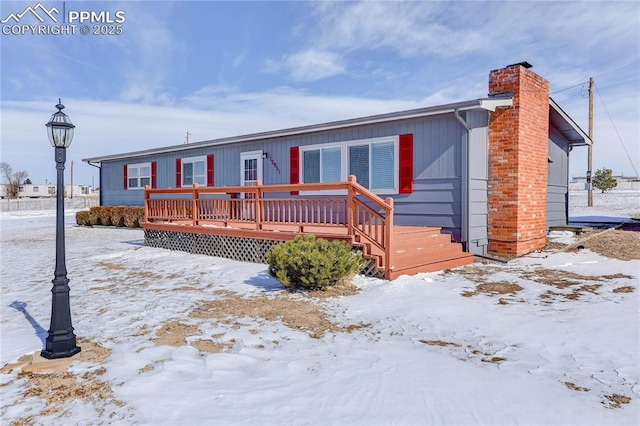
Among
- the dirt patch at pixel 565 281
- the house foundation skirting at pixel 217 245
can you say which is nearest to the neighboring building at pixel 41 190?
the house foundation skirting at pixel 217 245

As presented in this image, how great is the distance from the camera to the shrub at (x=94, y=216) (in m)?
19.1

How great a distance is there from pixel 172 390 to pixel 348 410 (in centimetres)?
134

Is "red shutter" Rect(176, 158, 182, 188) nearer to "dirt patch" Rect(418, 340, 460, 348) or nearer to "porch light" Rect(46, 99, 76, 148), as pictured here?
"porch light" Rect(46, 99, 76, 148)

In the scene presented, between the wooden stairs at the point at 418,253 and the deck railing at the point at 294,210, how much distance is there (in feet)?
0.49

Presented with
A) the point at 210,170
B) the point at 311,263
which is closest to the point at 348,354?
the point at 311,263

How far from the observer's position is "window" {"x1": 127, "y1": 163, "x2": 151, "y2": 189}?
1777 centimetres

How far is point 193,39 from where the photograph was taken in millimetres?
14188

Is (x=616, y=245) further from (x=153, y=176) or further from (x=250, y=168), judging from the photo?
(x=153, y=176)

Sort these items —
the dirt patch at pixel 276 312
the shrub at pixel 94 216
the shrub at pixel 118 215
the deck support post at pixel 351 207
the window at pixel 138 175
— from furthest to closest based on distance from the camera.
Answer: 1. the shrub at pixel 94 216
2. the shrub at pixel 118 215
3. the window at pixel 138 175
4. the deck support post at pixel 351 207
5. the dirt patch at pixel 276 312

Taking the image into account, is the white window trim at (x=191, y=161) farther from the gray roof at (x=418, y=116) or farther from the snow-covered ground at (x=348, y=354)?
the snow-covered ground at (x=348, y=354)

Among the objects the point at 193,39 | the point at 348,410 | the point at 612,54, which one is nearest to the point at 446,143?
the point at 348,410

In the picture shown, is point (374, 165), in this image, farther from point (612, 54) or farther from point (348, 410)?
point (612, 54)

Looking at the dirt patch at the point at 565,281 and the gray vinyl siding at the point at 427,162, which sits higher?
the gray vinyl siding at the point at 427,162

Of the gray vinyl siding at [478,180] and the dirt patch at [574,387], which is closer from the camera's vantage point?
the dirt patch at [574,387]
